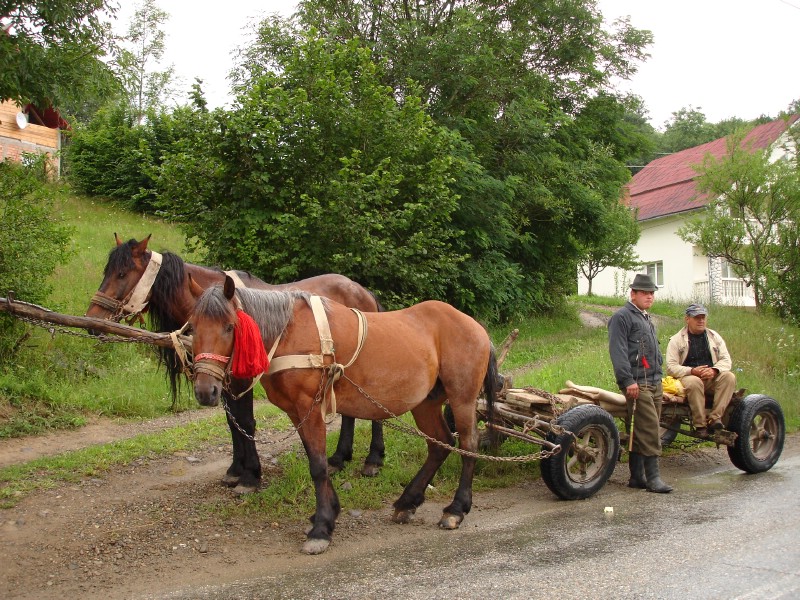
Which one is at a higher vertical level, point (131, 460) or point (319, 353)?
point (319, 353)

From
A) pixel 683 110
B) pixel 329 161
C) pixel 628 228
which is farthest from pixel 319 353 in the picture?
pixel 683 110

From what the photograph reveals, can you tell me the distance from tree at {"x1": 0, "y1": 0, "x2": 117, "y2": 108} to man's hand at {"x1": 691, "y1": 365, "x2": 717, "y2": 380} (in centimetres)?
698

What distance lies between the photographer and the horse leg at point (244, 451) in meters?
6.34

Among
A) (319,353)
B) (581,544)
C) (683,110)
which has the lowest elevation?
(581,544)

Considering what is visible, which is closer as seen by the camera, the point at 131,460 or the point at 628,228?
the point at 131,460

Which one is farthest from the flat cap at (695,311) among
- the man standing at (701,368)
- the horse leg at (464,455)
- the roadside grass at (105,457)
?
the roadside grass at (105,457)

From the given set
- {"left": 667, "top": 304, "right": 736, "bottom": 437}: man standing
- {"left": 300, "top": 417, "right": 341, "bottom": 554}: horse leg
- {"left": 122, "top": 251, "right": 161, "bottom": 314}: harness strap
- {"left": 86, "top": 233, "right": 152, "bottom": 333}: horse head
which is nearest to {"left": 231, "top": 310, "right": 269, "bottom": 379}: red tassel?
{"left": 300, "top": 417, "right": 341, "bottom": 554}: horse leg

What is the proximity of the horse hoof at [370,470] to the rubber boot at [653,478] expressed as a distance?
8.81 feet

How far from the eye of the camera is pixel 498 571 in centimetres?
449

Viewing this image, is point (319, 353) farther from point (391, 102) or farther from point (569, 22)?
point (569, 22)

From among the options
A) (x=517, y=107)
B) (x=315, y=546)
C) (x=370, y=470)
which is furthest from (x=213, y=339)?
(x=517, y=107)

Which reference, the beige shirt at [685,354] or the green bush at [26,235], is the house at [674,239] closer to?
the beige shirt at [685,354]

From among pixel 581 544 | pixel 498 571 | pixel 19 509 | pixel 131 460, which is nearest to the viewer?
pixel 498 571

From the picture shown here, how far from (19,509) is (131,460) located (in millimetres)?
1585
